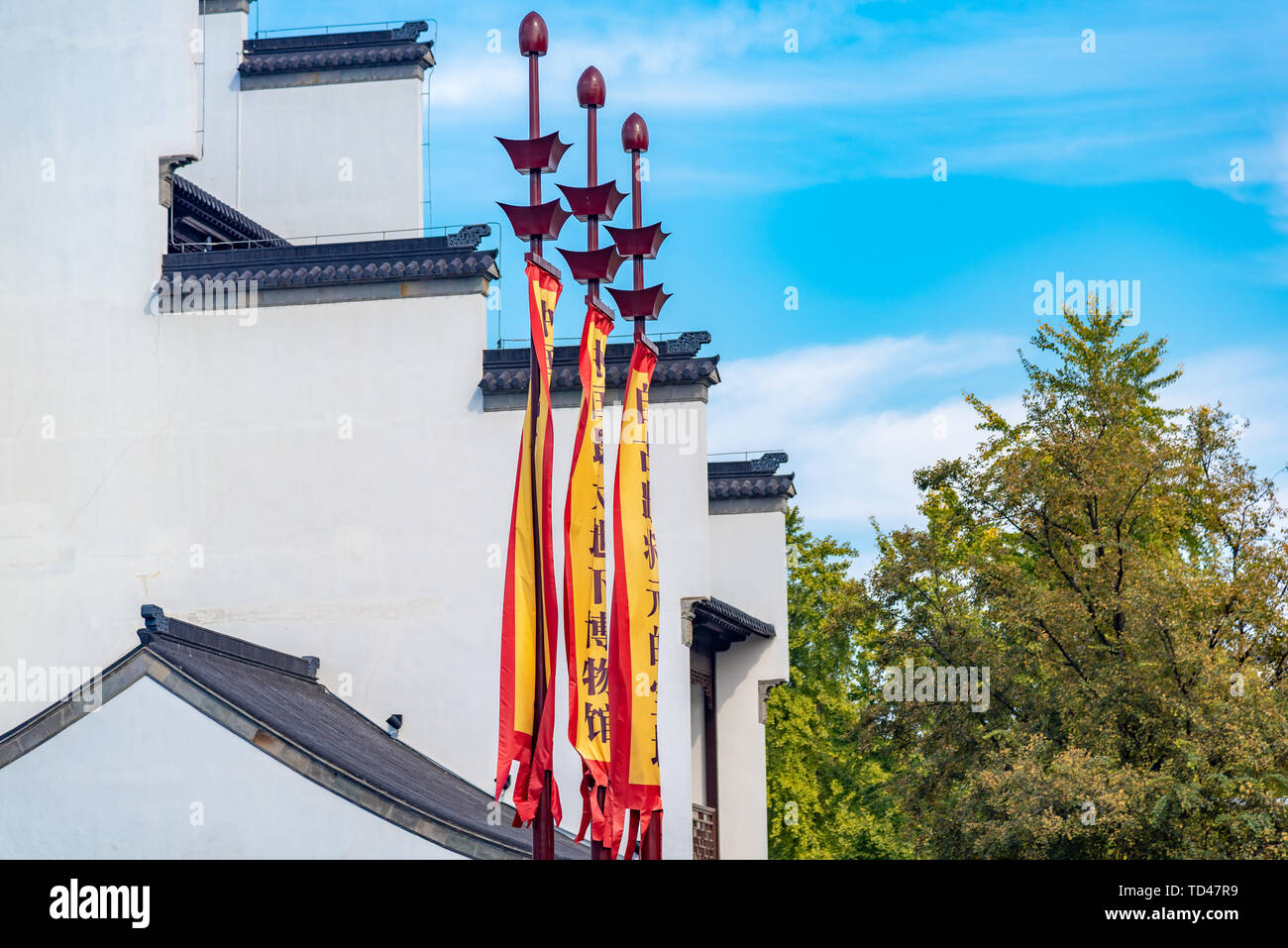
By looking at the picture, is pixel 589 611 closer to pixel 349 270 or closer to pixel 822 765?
pixel 349 270

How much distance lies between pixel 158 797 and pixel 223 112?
14952 millimetres

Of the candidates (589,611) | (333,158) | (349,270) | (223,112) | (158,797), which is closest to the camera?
(158,797)

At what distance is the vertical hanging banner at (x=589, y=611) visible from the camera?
14.7 meters

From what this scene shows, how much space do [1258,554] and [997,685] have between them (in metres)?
3.91

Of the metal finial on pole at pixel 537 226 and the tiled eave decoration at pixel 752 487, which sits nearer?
the metal finial on pole at pixel 537 226

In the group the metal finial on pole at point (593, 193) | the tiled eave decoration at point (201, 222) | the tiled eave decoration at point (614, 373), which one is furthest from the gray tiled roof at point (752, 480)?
the metal finial on pole at point (593, 193)

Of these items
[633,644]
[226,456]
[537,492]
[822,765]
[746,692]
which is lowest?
[822,765]

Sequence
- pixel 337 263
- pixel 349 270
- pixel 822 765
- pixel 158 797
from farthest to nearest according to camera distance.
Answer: pixel 822 765
pixel 337 263
pixel 349 270
pixel 158 797

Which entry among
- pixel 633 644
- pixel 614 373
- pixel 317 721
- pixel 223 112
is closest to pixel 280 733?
pixel 317 721

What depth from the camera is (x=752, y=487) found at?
26562 millimetres

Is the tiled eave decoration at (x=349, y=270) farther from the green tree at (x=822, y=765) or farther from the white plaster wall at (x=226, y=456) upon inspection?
the green tree at (x=822, y=765)

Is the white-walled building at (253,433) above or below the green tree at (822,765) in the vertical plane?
above

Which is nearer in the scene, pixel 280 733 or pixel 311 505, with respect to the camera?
pixel 280 733

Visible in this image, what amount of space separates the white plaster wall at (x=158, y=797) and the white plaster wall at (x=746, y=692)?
11041 millimetres
